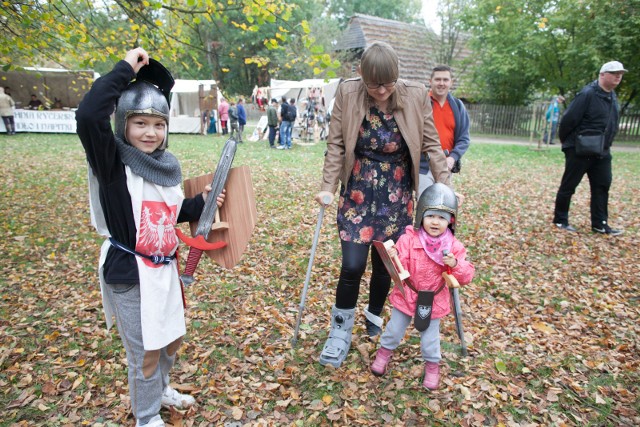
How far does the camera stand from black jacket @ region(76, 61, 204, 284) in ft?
6.89

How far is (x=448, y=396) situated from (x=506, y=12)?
2627 cm

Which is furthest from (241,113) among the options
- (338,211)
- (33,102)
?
(338,211)

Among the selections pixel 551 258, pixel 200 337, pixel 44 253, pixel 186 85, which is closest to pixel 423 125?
pixel 200 337

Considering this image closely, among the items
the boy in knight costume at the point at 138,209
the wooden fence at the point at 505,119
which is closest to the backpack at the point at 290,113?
the wooden fence at the point at 505,119

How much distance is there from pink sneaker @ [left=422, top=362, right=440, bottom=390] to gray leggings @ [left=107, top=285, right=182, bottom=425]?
1.80 meters

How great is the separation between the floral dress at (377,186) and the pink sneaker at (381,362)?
33.8 inches

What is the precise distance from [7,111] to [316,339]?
19915 mm

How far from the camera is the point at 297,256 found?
19.7 feet

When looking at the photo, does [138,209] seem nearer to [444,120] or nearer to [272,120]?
[444,120]

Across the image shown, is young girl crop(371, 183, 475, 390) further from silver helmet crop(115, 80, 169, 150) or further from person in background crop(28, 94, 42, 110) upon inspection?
person in background crop(28, 94, 42, 110)

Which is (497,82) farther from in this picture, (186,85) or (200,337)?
(200,337)

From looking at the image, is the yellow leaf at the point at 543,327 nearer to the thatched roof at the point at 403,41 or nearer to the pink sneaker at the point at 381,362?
the pink sneaker at the point at 381,362

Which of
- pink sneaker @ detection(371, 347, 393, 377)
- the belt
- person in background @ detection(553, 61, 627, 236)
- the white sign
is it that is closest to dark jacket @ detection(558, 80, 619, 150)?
person in background @ detection(553, 61, 627, 236)

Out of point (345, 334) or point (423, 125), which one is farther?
point (345, 334)
